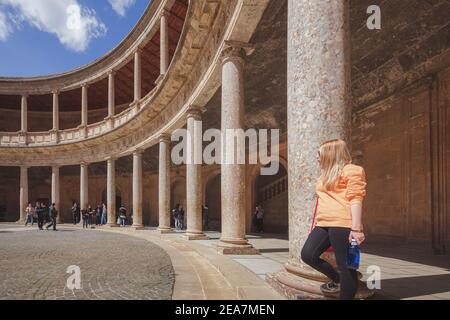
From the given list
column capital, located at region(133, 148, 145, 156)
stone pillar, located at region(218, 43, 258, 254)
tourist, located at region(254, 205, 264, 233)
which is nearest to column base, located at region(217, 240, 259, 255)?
stone pillar, located at region(218, 43, 258, 254)

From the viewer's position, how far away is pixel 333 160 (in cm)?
290

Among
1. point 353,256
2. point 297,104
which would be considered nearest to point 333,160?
point 353,256

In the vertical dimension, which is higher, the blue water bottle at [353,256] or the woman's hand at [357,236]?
the woman's hand at [357,236]

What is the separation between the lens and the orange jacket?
8.74ft

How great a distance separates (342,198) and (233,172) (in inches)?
188

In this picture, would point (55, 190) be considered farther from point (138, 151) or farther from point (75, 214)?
point (138, 151)

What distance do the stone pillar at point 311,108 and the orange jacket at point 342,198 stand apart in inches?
27.5

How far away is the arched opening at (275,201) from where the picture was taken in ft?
51.0

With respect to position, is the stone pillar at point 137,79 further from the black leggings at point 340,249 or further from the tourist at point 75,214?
the black leggings at point 340,249

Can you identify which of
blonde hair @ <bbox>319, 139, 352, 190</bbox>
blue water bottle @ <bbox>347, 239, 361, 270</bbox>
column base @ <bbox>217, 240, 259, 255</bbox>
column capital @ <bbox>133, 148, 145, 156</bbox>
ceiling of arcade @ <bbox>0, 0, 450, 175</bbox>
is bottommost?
column base @ <bbox>217, 240, 259, 255</bbox>

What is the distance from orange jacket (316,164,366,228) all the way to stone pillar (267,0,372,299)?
0.70m

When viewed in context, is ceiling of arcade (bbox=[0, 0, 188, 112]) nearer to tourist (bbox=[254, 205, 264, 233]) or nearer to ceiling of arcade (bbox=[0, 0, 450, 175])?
ceiling of arcade (bbox=[0, 0, 450, 175])

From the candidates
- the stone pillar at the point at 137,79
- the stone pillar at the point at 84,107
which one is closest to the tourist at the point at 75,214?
the stone pillar at the point at 84,107
